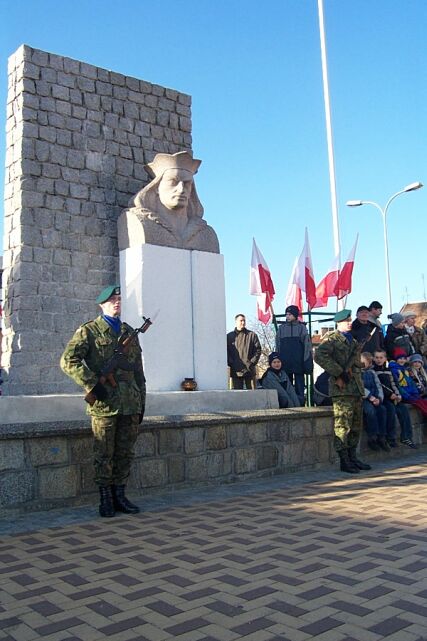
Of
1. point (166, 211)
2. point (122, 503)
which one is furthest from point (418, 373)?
point (122, 503)

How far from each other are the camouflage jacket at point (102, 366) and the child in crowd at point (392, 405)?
14.1ft

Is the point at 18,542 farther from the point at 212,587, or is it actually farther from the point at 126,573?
the point at 212,587

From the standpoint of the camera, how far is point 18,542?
4352mm

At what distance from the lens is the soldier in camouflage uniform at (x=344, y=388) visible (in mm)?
7203

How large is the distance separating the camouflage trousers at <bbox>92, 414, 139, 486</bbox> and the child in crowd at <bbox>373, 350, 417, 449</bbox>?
14.1 feet

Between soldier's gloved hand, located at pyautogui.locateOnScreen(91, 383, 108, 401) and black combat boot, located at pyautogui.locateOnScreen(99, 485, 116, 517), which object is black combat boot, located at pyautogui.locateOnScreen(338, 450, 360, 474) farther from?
soldier's gloved hand, located at pyautogui.locateOnScreen(91, 383, 108, 401)

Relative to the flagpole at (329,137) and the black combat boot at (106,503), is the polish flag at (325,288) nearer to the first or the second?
the flagpole at (329,137)

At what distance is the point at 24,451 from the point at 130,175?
12.5ft

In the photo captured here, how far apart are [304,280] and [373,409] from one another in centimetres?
308

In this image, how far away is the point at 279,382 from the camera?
845 centimetres

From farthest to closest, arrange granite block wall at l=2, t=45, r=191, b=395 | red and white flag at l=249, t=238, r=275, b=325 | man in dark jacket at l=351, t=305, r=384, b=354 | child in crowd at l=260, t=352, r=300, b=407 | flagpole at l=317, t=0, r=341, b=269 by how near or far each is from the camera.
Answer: flagpole at l=317, t=0, r=341, b=269 → red and white flag at l=249, t=238, r=275, b=325 → man in dark jacket at l=351, t=305, r=384, b=354 → child in crowd at l=260, t=352, r=300, b=407 → granite block wall at l=2, t=45, r=191, b=395

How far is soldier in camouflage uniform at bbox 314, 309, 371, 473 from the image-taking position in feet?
23.6

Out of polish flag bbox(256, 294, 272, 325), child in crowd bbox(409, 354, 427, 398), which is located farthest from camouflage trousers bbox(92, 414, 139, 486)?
polish flag bbox(256, 294, 272, 325)

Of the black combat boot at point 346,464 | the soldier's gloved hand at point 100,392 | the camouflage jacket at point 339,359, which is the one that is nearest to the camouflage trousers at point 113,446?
the soldier's gloved hand at point 100,392
